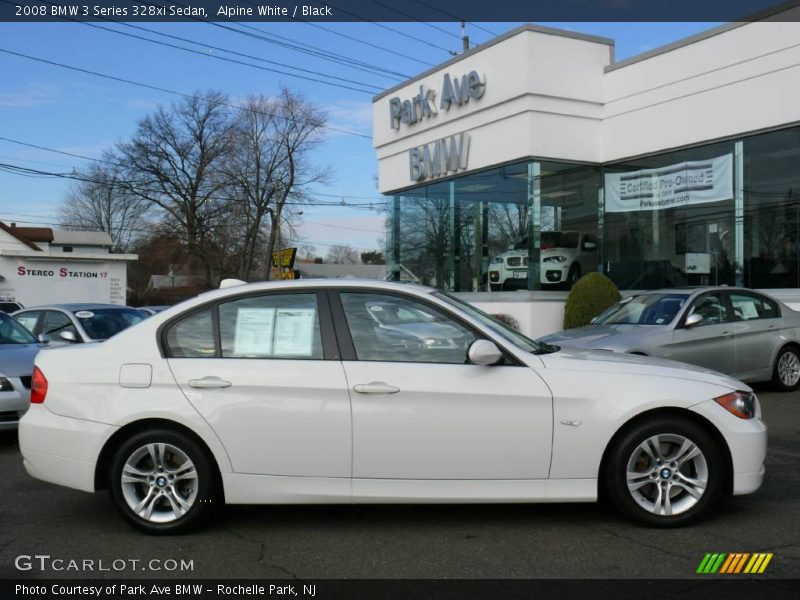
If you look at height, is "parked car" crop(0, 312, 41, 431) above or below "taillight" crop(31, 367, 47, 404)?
below

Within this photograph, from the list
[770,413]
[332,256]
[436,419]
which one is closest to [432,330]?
[436,419]

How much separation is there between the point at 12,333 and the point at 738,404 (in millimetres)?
8146

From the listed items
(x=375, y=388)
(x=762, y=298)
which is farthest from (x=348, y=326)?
(x=762, y=298)

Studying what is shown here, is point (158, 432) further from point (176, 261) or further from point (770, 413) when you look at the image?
point (176, 261)

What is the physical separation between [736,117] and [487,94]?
586 cm

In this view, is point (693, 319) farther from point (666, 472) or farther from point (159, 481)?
point (159, 481)

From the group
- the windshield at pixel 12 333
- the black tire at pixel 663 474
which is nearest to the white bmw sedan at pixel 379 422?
the black tire at pixel 663 474

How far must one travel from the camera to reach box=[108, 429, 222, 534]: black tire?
4836 millimetres

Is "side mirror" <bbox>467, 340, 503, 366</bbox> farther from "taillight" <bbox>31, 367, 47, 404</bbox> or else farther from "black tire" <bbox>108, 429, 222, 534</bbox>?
"taillight" <bbox>31, 367, 47, 404</bbox>

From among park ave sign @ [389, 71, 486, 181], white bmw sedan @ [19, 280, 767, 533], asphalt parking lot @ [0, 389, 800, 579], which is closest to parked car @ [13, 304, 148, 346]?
asphalt parking lot @ [0, 389, 800, 579]

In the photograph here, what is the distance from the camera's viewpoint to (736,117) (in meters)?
15.4

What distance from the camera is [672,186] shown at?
1703cm

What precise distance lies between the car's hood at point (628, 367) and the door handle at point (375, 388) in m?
0.97

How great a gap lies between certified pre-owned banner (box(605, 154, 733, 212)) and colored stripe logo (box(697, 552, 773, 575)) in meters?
12.8
